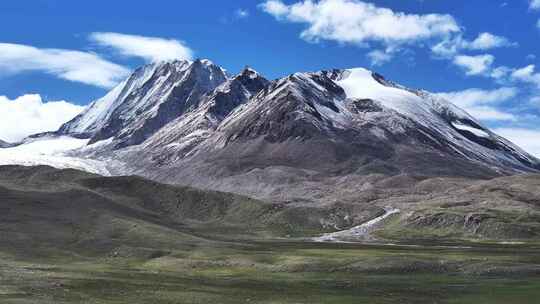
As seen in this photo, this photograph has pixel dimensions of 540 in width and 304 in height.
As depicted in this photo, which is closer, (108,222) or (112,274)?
(112,274)

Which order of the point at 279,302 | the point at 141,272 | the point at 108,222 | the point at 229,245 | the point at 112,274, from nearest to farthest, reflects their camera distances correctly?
the point at 279,302 < the point at 112,274 < the point at 141,272 < the point at 229,245 < the point at 108,222

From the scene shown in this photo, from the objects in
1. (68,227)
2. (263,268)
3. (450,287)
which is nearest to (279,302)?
(450,287)

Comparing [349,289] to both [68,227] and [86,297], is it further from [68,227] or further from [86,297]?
[68,227]

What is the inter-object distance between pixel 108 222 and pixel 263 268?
6727 cm

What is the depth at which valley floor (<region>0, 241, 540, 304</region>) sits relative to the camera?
77938mm

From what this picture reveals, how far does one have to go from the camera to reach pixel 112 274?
101438 millimetres

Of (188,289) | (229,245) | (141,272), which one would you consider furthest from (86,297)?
(229,245)

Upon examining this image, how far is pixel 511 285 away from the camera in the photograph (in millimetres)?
92250

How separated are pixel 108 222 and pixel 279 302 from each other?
346 ft

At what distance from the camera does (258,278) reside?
10206cm

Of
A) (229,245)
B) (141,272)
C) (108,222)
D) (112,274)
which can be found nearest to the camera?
(112,274)

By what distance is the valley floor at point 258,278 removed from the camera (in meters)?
77.9

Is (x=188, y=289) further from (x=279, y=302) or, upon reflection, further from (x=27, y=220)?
(x=27, y=220)

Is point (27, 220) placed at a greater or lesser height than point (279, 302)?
A: greater
